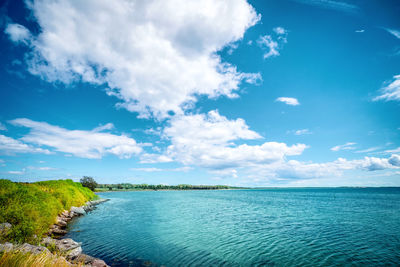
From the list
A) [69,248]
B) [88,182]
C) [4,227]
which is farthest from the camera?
[88,182]

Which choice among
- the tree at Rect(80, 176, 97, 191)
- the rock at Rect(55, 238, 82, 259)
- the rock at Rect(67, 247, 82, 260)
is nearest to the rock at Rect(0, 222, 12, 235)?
the rock at Rect(55, 238, 82, 259)

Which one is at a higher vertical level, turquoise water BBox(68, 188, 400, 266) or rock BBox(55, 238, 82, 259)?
rock BBox(55, 238, 82, 259)

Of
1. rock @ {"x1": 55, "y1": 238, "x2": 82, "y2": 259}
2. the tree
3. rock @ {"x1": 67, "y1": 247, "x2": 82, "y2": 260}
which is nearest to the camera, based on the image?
rock @ {"x1": 67, "y1": 247, "x2": 82, "y2": 260}

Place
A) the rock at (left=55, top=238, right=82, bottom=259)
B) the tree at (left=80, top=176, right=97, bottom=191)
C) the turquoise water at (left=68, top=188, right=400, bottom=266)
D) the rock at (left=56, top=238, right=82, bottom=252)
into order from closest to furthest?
1. the rock at (left=55, top=238, right=82, bottom=259)
2. the rock at (left=56, top=238, right=82, bottom=252)
3. the turquoise water at (left=68, top=188, right=400, bottom=266)
4. the tree at (left=80, top=176, right=97, bottom=191)

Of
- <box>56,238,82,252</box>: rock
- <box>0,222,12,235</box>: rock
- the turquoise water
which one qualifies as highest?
<box>0,222,12,235</box>: rock

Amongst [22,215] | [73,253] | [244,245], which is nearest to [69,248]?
[73,253]

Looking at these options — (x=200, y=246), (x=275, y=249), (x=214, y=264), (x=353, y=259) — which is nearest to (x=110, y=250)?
(x=200, y=246)

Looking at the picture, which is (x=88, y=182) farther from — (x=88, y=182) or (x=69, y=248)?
(x=69, y=248)

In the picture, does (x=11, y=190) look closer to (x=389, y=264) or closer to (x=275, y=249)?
(x=275, y=249)

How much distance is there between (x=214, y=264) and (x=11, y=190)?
2597 centimetres

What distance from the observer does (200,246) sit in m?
20.3

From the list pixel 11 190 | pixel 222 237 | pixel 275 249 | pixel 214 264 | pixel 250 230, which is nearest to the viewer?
pixel 214 264

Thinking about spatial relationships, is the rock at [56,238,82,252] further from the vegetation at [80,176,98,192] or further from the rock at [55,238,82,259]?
the vegetation at [80,176,98,192]

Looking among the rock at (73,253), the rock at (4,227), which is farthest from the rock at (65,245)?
the rock at (4,227)
